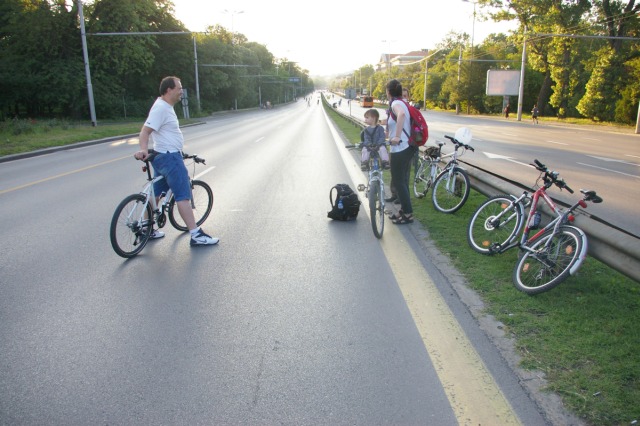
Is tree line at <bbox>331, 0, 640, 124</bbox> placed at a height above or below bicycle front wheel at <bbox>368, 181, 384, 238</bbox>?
above

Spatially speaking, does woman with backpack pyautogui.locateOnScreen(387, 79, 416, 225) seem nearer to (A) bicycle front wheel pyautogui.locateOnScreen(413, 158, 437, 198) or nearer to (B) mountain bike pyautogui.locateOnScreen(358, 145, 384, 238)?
(B) mountain bike pyautogui.locateOnScreen(358, 145, 384, 238)

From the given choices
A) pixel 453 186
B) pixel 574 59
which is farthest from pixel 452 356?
pixel 574 59

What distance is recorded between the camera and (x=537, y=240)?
434cm

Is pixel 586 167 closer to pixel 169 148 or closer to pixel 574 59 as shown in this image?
pixel 169 148

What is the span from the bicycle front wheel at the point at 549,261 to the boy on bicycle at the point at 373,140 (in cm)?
262

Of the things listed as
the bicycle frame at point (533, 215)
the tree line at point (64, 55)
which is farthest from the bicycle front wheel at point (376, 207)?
the tree line at point (64, 55)

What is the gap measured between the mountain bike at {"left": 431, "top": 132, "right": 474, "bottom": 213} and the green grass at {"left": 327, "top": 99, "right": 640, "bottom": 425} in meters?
2.07

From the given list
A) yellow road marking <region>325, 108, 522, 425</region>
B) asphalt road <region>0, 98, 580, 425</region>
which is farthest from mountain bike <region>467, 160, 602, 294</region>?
yellow road marking <region>325, 108, 522, 425</region>

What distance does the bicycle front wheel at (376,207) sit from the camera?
239 inches

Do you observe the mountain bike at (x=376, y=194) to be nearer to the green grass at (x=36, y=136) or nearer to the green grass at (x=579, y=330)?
the green grass at (x=579, y=330)

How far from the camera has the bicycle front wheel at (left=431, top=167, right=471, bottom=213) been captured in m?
7.18

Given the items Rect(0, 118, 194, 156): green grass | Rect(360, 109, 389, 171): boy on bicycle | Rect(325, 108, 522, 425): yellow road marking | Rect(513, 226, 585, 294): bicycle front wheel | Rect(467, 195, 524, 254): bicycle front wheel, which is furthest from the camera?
Rect(0, 118, 194, 156): green grass

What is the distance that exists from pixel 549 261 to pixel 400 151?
9.38ft

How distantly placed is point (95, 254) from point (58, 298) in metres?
1.30
